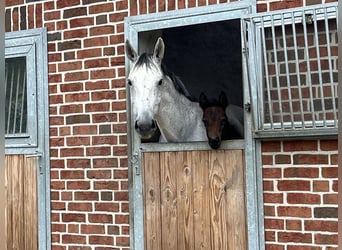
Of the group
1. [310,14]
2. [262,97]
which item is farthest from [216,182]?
[310,14]

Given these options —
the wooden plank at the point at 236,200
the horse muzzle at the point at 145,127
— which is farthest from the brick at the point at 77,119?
the wooden plank at the point at 236,200

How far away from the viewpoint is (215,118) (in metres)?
3.68

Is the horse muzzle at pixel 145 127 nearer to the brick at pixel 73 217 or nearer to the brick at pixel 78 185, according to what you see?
the brick at pixel 78 185

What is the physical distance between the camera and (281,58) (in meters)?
3.47

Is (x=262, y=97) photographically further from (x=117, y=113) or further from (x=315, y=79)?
(x=117, y=113)

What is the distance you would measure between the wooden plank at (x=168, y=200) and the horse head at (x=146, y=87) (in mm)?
257

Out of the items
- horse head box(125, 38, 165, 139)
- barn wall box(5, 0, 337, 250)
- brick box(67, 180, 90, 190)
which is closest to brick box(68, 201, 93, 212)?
barn wall box(5, 0, 337, 250)

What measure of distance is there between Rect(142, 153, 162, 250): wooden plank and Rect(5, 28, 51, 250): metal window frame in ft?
2.85

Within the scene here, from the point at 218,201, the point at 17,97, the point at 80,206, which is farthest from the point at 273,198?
the point at 17,97

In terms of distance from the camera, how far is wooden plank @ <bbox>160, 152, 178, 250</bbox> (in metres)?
3.82

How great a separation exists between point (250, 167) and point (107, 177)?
110 centimetres

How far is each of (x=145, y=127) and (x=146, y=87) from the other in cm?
27

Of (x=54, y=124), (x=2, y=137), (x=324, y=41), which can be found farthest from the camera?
(x=54, y=124)

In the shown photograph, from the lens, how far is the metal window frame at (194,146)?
3547mm
